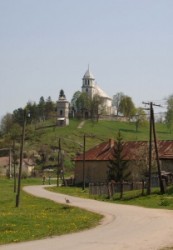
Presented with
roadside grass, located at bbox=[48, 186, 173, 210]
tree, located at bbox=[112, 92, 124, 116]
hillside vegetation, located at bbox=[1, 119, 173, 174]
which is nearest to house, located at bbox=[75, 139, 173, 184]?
roadside grass, located at bbox=[48, 186, 173, 210]

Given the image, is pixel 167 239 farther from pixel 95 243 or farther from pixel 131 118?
pixel 131 118

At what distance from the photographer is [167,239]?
18922mm

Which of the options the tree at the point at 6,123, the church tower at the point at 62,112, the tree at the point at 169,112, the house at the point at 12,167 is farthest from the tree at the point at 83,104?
the house at the point at 12,167

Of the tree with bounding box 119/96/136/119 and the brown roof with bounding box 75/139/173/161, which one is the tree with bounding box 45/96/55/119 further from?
the brown roof with bounding box 75/139/173/161

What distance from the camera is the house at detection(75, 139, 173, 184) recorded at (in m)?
66.5

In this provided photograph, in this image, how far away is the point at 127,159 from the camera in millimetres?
70625

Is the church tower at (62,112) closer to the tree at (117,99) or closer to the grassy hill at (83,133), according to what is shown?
the grassy hill at (83,133)

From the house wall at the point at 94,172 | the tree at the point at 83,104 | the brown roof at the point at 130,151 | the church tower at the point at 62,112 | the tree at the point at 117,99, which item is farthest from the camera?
the tree at the point at 117,99

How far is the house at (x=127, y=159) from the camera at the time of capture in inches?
2619

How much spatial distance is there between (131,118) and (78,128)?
24305mm

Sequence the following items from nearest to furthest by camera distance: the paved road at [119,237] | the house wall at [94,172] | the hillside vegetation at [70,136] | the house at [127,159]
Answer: the paved road at [119,237]
the house at [127,159]
the house wall at [94,172]
the hillside vegetation at [70,136]

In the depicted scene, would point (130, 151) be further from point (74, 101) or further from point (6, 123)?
point (74, 101)

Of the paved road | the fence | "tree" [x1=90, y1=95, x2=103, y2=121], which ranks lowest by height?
the paved road

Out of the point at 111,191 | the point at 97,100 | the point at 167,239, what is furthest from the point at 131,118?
the point at 167,239
